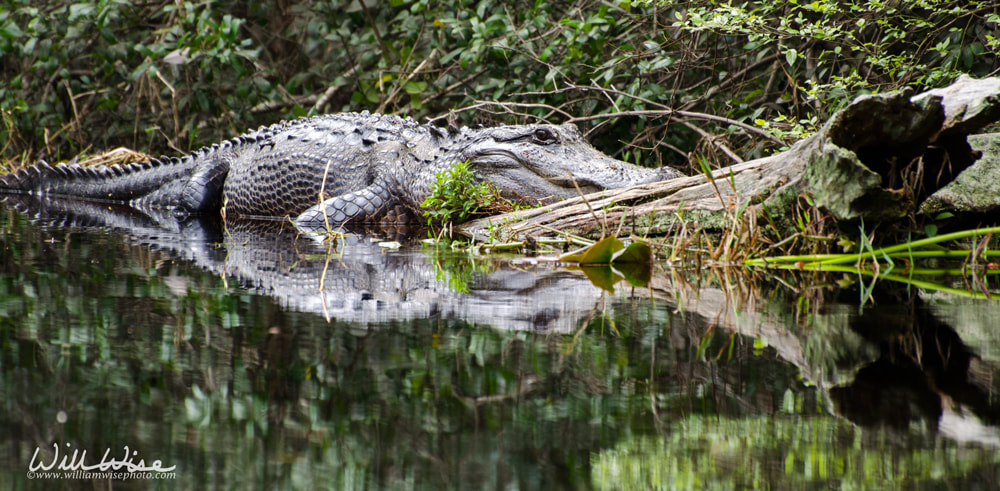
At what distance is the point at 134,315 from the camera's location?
1.93m

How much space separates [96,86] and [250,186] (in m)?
4.53

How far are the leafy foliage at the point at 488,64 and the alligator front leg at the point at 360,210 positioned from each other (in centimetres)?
80

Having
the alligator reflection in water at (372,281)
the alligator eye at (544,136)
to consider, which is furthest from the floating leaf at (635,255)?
the alligator eye at (544,136)

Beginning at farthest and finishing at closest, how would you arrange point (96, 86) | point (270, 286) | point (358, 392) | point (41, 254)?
point (96, 86) → point (41, 254) → point (270, 286) → point (358, 392)

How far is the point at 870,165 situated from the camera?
3.12 meters

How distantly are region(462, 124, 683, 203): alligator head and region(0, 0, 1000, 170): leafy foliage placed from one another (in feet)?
1.51

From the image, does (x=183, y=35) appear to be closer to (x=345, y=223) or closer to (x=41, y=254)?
(x=345, y=223)

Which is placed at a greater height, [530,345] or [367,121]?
[367,121]

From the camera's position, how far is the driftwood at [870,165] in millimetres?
2730

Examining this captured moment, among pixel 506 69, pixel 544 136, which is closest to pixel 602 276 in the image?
pixel 544 136

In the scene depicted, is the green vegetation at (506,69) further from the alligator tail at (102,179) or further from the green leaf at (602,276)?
the alligator tail at (102,179)

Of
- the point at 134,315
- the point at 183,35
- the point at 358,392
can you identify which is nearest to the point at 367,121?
the point at 183,35

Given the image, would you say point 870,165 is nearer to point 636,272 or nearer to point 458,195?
point 636,272

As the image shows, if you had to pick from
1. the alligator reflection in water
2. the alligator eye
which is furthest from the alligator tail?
the alligator eye
